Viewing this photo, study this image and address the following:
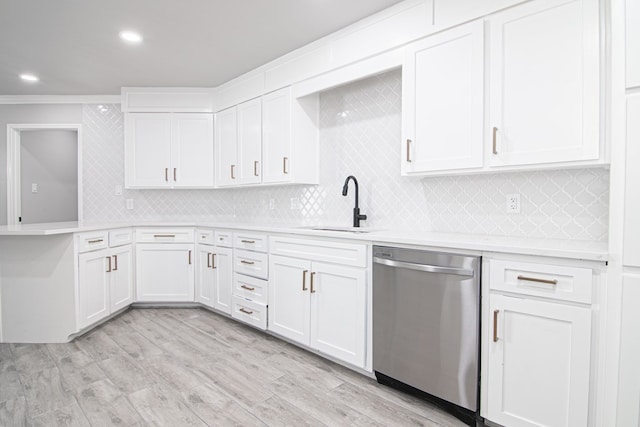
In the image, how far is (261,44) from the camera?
3.03m

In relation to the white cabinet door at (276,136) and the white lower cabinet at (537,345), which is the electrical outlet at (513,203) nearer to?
the white lower cabinet at (537,345)

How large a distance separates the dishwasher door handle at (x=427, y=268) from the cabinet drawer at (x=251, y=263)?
1188 millimetres

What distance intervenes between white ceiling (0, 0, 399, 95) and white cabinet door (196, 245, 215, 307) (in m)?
1.87

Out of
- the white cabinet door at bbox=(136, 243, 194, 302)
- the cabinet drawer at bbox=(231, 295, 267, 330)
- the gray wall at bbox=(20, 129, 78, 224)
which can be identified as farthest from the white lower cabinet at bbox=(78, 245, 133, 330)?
the gray wall at bbox=(20, 129, 78, 224)

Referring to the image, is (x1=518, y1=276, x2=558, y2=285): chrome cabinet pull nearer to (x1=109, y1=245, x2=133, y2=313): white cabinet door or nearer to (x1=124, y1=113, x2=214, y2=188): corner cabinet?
→ (x1=124, y1=113, x2=214, y2=188): corner cabinet

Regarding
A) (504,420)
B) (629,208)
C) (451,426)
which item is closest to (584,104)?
(629,208)

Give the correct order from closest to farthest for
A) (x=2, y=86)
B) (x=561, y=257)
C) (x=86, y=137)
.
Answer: (x=561, y=257) → (x=2, y=86) → (x=86, y=137)

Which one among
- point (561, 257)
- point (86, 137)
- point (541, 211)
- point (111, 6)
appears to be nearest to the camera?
point (561, 257)

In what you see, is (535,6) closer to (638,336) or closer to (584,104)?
(584,104)

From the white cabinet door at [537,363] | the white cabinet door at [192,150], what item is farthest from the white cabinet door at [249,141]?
the white cabinet door at [537,363]

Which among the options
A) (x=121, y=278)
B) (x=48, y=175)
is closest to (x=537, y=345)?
(x=121, y=278)

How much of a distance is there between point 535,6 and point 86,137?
484 centimetres

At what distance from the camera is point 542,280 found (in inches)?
62.3

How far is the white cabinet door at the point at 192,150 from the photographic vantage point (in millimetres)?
4172
